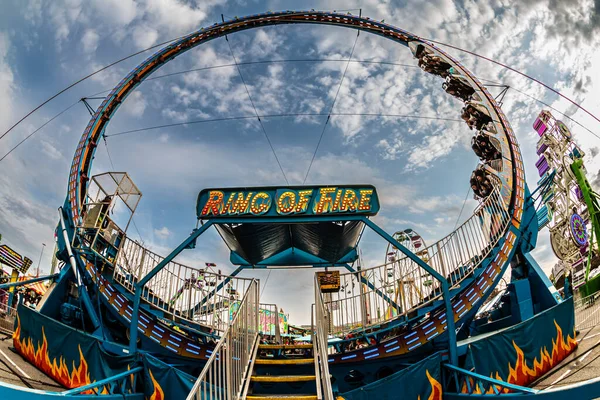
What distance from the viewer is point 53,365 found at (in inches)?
269

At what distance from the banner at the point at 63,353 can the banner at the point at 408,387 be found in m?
4.41

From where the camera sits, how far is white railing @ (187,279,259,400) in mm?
4133

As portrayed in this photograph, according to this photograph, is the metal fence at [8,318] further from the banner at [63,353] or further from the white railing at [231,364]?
the white railing at [231,364]

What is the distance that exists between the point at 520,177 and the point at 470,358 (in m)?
4.76

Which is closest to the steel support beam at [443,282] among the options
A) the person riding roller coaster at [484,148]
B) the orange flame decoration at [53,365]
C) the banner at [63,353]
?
the person riding roller coaster at [484,148]

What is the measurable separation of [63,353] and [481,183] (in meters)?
11.5

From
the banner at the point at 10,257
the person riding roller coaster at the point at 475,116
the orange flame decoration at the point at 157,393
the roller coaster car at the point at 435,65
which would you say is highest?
the roller coaster car at the point at 435,65

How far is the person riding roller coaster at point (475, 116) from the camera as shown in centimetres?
1005

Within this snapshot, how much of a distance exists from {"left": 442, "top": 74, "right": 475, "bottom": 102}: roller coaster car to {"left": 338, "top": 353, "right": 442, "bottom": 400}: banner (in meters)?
8.57

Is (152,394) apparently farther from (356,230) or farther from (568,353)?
(568,353)

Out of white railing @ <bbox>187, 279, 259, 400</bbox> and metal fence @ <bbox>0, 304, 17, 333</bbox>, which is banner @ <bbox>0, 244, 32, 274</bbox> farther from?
white railing @ <bbox>187, 279, 259, 400</bbox>

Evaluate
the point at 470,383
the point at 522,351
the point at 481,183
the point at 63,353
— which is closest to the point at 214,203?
the point at 63,353

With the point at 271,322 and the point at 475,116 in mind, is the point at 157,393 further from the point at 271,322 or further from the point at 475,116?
the point at 475,116

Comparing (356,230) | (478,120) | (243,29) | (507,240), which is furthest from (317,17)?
(507,240)
